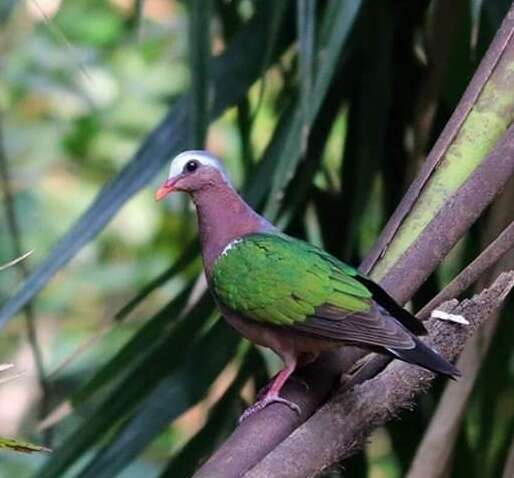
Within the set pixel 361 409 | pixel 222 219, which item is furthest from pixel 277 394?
pixel 222 219

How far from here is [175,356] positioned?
83.4 inches

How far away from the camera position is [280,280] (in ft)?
5.93

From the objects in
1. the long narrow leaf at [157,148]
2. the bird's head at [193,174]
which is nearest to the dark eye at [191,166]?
the bird's head at [193,174]

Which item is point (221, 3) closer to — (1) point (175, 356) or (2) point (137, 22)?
(2) point (137, 22)

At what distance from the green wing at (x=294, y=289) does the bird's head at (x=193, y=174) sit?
113 millimetres

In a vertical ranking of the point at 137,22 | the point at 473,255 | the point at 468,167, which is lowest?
the point at 473,255

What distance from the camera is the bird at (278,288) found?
5.37 ft

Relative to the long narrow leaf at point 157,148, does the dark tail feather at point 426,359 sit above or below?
below

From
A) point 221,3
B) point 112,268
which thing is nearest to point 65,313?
point 112,268

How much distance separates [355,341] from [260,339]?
211 millimetres

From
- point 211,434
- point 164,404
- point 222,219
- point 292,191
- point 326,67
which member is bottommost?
point 211,434

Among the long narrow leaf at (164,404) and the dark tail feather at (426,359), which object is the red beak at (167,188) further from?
the dark tail feather at (426,359)

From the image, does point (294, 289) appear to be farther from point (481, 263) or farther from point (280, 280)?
point (481, 263)

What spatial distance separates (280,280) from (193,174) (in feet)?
0.75
